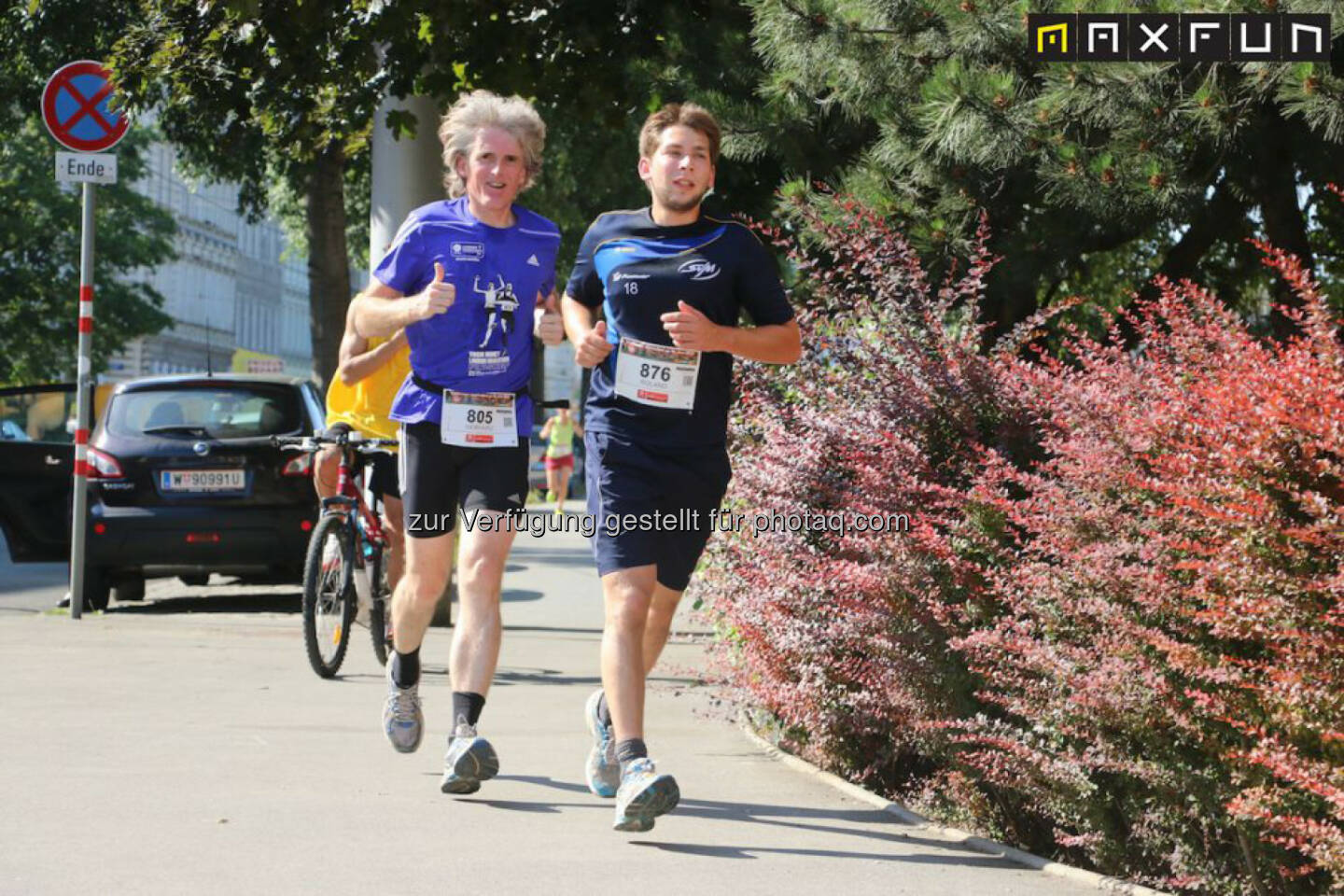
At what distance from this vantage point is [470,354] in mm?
6574

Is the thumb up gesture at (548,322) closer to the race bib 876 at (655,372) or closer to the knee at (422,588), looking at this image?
the race bib 876 at (655,372)

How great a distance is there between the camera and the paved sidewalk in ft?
16.6

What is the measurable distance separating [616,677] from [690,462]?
0.67 m

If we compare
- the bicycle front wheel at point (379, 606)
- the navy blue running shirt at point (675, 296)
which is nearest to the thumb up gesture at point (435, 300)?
the navy blue running shirt at point (675, 296)

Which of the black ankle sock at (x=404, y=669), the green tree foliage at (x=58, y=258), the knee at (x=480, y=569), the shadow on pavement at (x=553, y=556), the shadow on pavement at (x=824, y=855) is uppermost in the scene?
the green tree foliage at (x=58, y=258)

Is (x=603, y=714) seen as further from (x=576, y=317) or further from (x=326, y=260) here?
(x=326, y=260)

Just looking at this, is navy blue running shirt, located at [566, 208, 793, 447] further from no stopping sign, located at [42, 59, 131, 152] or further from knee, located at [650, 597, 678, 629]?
no stopping sign, located at [42, 59, 131, 152]

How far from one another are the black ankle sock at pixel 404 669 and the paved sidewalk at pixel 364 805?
28cm

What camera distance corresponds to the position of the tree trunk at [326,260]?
2264cm

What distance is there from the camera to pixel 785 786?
21.5 ft

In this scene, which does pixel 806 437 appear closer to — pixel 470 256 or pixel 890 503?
pixel 890 503

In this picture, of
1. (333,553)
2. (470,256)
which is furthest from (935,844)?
(333,553)

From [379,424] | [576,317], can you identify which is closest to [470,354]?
[576,317]

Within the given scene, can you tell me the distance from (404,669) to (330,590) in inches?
106
